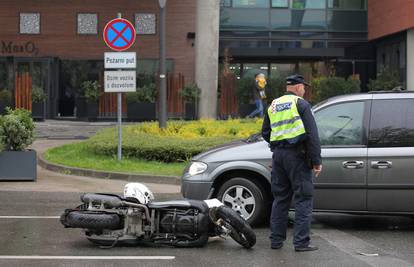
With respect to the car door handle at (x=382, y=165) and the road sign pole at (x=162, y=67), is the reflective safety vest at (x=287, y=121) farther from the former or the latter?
the road sign pole at (x=162, y=67)

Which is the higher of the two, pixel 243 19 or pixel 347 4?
pixel 347 4

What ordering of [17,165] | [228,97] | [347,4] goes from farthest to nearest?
A: [347,4], [228,97], [17,165]

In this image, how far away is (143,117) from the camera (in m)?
26.9

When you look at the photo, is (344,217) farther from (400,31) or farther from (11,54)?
(11,54)

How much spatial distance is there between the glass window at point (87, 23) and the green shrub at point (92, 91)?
A: 3513mm

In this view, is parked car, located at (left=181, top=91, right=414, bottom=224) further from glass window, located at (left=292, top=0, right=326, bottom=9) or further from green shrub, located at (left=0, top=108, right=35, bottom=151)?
glass window, located at (left=292, top=0, right=326, bottom=9)

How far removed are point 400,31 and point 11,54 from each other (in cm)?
1676

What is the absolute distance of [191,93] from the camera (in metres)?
26.4

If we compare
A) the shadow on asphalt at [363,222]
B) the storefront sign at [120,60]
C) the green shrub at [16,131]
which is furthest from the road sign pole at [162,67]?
the shadow on asphalt at [363,222]

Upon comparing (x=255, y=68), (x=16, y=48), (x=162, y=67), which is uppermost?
(x=16, y=48)

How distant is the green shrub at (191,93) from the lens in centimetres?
2632

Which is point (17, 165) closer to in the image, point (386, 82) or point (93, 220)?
point (93, 220)

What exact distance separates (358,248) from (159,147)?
23.3ft

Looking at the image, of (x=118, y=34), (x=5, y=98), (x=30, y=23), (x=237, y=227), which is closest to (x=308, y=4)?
(x=30, y=23)
